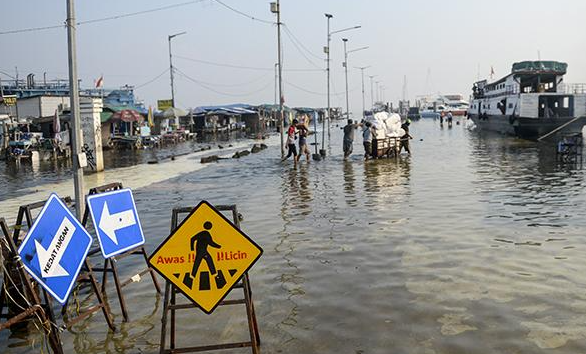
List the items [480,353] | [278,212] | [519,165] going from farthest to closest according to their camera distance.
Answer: [519,165] < [278,212] < [480,353]

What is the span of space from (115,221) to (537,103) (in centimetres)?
3820

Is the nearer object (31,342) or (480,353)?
(480,353)

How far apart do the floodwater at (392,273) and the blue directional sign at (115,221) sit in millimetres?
839

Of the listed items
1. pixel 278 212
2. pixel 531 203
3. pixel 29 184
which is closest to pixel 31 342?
pixel 278 212

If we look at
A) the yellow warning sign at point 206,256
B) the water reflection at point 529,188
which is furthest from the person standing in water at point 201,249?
the water reflection at point 529,188

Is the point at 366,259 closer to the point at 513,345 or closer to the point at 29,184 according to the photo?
the point at 513,345

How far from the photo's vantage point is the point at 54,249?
195 inches

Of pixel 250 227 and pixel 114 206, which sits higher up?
pixel 114 206

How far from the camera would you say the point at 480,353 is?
4.95 metres

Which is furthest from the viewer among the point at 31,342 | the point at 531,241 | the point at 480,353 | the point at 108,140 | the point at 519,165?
the point at 108,140

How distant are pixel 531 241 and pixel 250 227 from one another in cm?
507

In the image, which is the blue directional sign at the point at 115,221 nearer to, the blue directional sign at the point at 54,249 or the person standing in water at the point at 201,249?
the blue directional sign at the point at 54,249

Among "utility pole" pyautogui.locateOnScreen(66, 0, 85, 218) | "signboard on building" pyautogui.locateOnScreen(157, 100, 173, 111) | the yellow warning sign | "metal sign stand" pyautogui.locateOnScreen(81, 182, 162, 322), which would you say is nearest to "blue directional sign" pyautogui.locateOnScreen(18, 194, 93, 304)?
"metal sign stand" pyautogui.locateOnScreen(81, 182, 162, 322)

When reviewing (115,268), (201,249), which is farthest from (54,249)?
(201,249)
